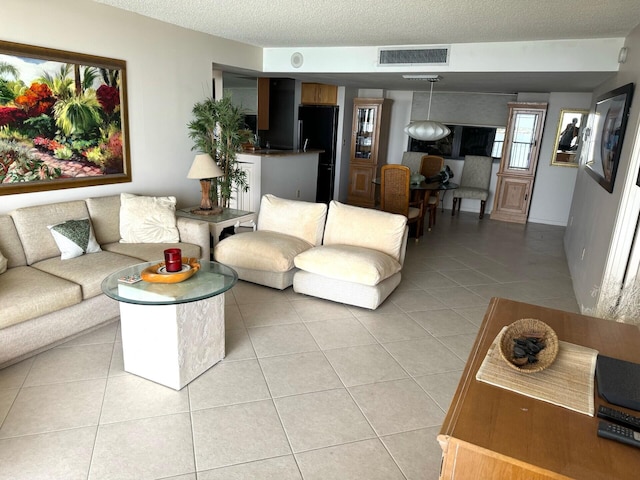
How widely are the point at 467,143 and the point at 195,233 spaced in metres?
5.91

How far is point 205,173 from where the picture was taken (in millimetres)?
4203

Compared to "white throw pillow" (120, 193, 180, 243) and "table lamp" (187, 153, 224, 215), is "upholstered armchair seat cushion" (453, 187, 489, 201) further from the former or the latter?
"white throw pillow" (120, 193, 180, 243)

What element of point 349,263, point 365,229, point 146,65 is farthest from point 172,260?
point 146,65

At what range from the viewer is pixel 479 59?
454 centimetres

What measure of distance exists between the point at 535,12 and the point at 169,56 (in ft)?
10.8

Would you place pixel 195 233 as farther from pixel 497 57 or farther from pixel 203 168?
pixel 497 57

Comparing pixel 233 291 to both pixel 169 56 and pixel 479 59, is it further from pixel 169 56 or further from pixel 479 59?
pixel 479 59

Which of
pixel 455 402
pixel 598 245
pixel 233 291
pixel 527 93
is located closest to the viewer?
pixel 455 402

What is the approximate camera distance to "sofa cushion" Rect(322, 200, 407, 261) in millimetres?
3836

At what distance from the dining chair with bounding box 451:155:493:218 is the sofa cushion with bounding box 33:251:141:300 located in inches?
235

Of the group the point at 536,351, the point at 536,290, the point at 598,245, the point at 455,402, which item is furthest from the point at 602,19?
the point at 455,402

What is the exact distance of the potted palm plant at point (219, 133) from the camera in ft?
14.9

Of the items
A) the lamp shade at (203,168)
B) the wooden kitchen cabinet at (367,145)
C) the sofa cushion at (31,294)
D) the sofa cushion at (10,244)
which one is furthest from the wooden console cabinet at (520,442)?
the wooden kitchen cabinet at (367,145)

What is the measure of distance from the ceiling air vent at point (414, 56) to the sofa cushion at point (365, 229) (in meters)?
1.96
